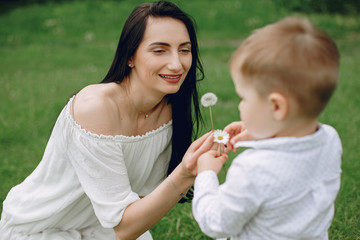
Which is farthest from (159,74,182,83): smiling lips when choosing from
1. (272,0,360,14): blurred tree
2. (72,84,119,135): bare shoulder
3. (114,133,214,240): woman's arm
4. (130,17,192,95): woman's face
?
(272,0,360,14): blurred tree

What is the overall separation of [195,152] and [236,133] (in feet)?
0.64

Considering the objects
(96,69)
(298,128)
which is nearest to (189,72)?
(298,128)

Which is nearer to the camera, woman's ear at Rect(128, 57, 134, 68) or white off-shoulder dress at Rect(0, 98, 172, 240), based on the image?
white off-shoulder dress at Rect(0, 98, 172, 240)

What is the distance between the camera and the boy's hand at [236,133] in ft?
5.42

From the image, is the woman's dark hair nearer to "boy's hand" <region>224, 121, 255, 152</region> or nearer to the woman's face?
the woman's face

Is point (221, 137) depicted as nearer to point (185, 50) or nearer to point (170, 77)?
point (170, 77)

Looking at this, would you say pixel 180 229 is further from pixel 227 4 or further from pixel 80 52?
pixel 227 4

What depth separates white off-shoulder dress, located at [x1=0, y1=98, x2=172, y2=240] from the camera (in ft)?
6.42

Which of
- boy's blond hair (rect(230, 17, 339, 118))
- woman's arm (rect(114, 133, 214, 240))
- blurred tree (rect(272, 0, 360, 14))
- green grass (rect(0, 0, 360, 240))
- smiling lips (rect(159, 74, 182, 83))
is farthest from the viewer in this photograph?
blurred tree (rect(272, 0, 360, 14))

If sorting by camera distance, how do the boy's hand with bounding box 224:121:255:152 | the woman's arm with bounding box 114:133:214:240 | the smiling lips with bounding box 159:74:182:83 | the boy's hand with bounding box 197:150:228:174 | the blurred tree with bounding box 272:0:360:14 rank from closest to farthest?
the boy's hand with bounding box 197:150:228:174
the boy's hand with bounding box 224:121:255:152
the woman's arm with bounding box 114:133:214:240
the smiling lips with bounding box 159:74:182:83
the blurred tree with bounding box 272:0:360:14

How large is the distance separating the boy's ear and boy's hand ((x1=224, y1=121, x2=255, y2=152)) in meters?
0.34

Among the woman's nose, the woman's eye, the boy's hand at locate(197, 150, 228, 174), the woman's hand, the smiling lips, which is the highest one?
the woman's eye

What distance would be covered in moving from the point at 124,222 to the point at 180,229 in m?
0.84

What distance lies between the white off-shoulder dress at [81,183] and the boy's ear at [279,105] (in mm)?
935
